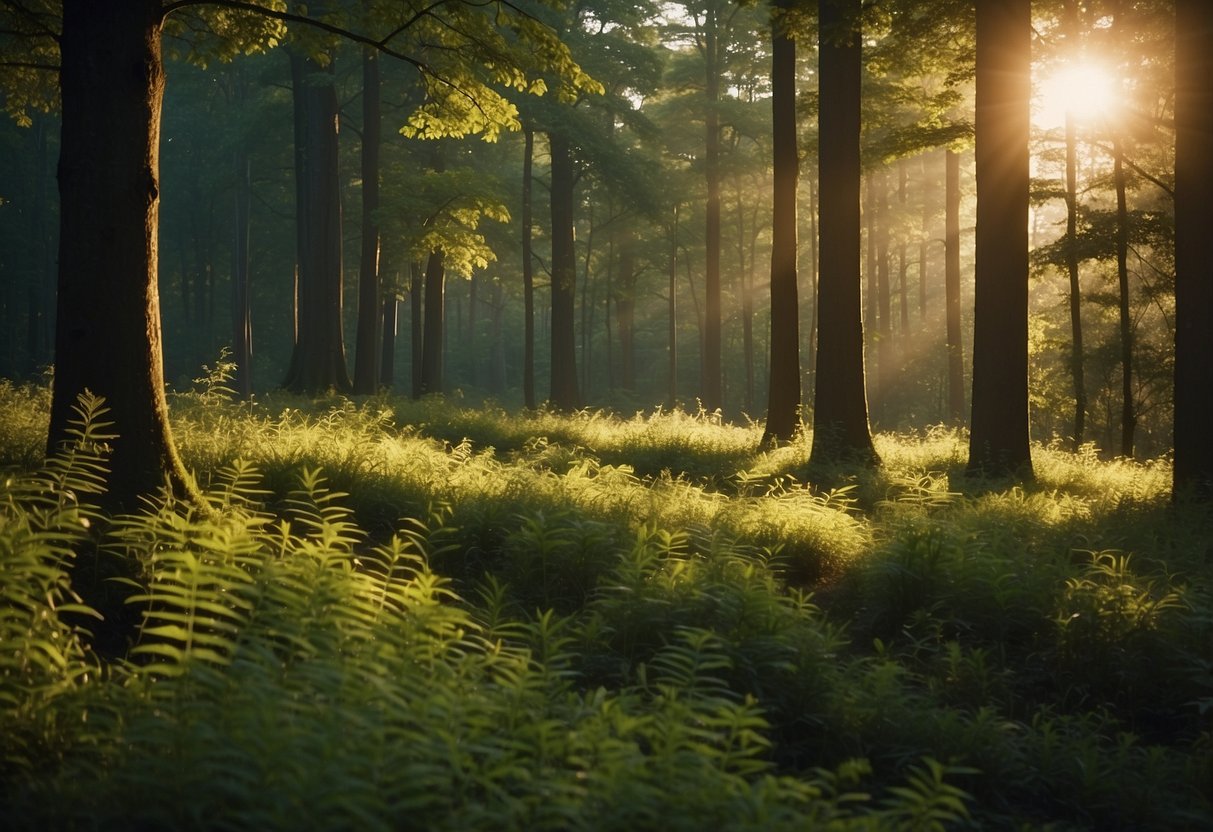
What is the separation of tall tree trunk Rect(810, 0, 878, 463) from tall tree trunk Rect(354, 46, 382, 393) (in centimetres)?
1225

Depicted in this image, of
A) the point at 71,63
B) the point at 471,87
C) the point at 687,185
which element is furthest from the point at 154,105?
the point at 687,185

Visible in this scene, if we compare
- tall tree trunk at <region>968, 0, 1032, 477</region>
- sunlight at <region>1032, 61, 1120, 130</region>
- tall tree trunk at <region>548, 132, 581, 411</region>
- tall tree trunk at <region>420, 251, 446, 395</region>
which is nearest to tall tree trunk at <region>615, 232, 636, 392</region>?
tall tree trunk at <region>548, 132, 581, 411</region>

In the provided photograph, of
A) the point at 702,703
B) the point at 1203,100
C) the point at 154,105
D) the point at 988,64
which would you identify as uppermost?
the point at 988,64

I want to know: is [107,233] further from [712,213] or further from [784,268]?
[712,213]

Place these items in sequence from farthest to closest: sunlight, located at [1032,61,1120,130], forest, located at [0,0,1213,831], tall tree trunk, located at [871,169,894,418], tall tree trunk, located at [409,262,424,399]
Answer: tall tree trunk, located at [871,169,894,418], tall tree trunk, located at [409,262,424,399], sunlight, located at [1032,61,1120,130], forest, located at [0,0,1213,831]

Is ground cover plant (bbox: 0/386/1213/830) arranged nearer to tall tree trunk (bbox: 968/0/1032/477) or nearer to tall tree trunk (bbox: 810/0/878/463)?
tall tree trunk (bbox: 968/0/1032/477)

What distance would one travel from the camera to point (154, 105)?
21.7ft

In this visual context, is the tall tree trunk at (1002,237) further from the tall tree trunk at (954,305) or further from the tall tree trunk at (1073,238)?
the tall tree trunk at (954,305)

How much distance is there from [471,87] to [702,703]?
7527 millimetres

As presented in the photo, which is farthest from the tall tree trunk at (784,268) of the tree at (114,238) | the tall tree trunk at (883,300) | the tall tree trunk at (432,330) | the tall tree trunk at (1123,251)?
the tall tree trunk at (883,300)

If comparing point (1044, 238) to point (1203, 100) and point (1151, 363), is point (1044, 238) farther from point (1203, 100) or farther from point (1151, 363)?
point (1203, 100)

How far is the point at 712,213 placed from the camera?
29.7 metres

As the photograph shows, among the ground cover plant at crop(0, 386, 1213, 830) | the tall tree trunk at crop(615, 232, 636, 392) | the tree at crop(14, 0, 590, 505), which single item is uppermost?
the tall tree trunk at crop(615, 232, 636, 392)

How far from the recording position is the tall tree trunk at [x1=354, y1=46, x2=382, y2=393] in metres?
22.7
